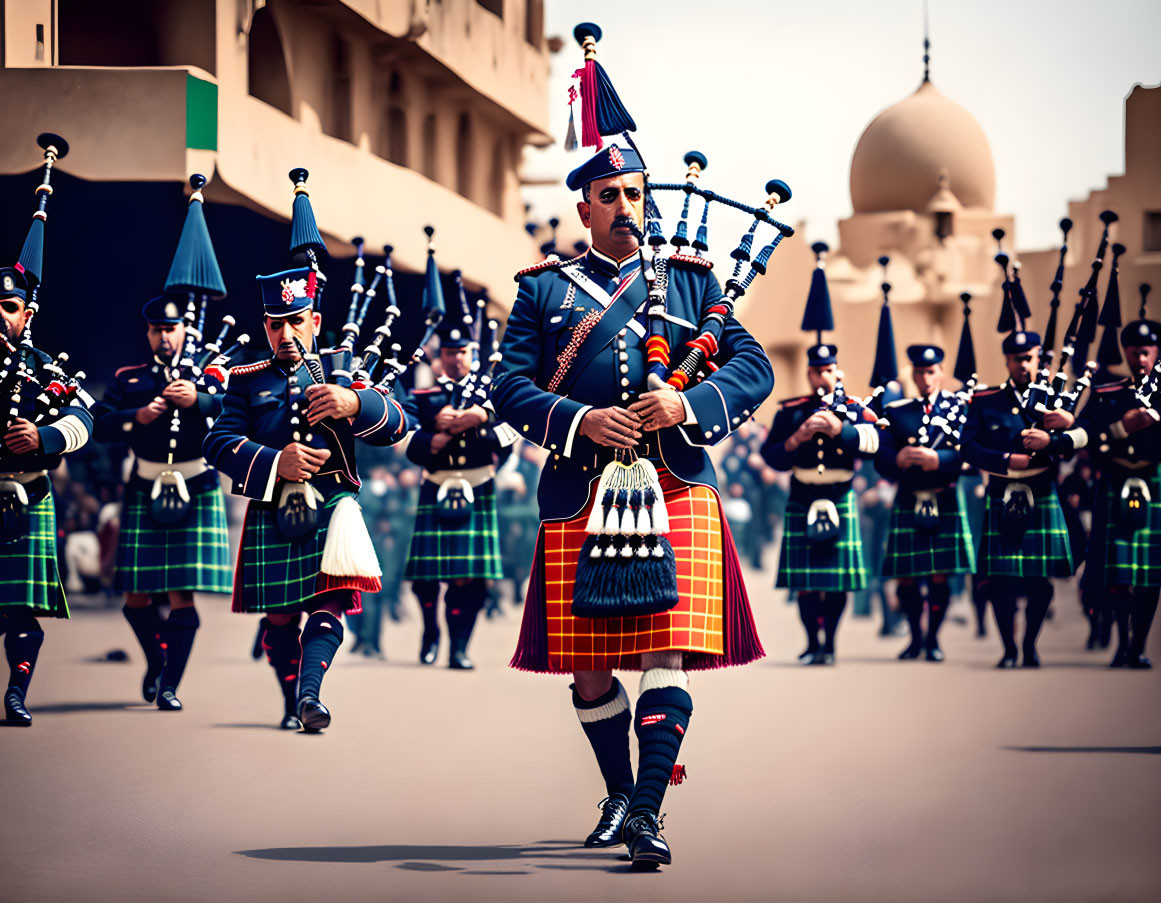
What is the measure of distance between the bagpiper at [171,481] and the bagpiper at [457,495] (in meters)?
1.85

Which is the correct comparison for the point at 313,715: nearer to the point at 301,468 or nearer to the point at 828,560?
the point at 301,468

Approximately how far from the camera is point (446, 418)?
31.5 feet

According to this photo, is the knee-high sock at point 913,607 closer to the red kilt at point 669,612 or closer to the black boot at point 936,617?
the black boot at point 936,617

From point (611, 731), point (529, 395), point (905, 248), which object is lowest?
point (611, 731)

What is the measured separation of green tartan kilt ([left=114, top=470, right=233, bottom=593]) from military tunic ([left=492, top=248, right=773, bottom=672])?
10.8ft

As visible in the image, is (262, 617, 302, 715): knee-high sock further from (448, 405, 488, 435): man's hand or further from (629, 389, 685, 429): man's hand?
(629, 389, 685, 429): man's hand

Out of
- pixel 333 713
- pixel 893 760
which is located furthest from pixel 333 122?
pixel 893 760

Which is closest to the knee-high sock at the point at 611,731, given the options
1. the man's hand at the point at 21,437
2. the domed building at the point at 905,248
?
the man's hand at the point at 21,437

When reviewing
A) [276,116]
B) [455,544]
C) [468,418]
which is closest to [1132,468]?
[468,418]

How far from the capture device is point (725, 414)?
4.77 meters

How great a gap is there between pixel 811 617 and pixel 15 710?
4.56m

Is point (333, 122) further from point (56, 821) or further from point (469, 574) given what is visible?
point (56, 821)

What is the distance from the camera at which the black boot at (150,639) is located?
8000 millimetres

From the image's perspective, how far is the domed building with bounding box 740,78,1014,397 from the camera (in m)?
31.0
